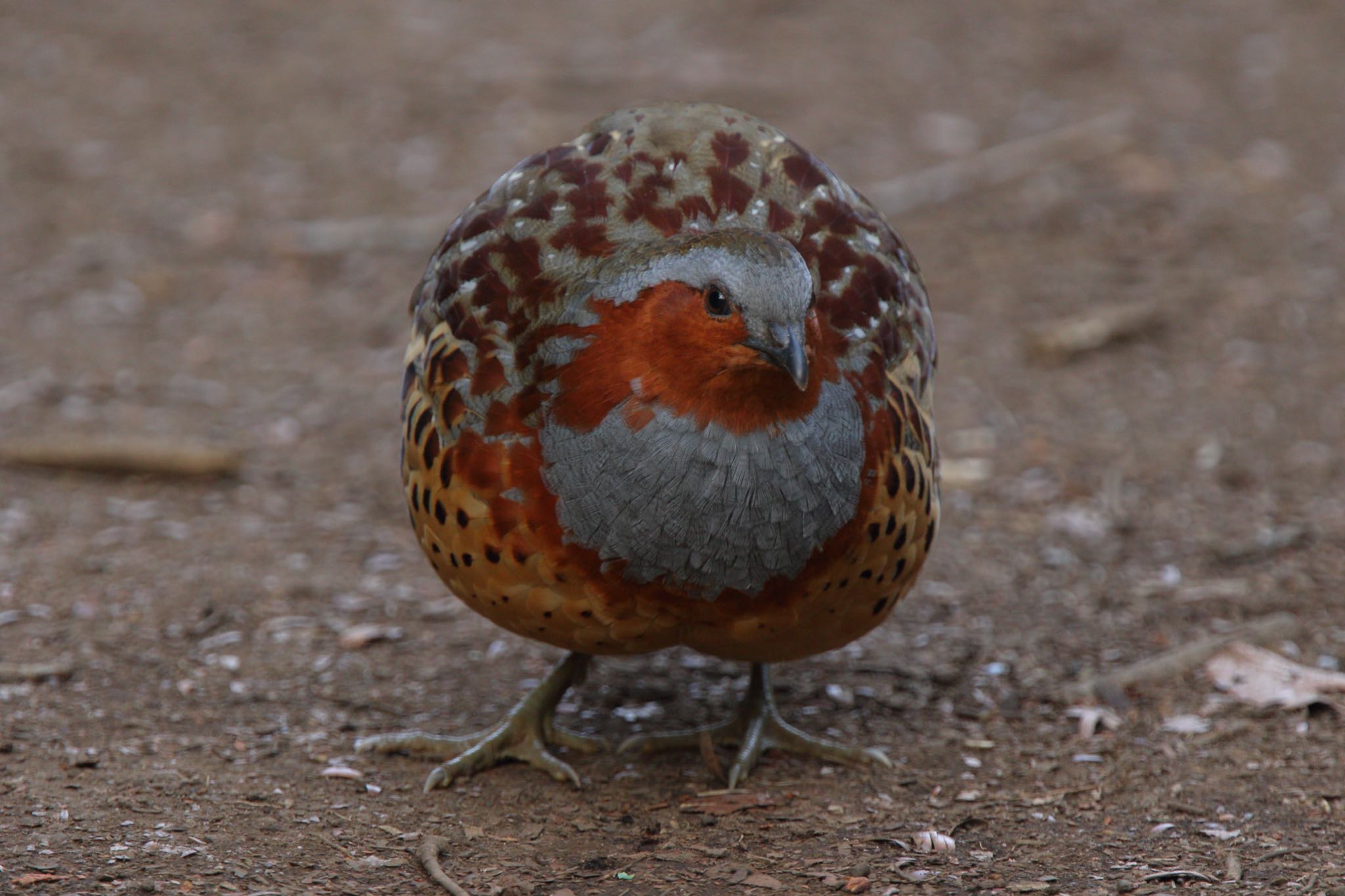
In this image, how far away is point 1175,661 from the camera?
5.15 meters

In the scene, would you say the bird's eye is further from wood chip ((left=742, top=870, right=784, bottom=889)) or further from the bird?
wood chip ((left=742, top=870, right=784, bottom=889))

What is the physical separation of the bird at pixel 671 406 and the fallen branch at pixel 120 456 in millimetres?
2282

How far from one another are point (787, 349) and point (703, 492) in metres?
0.47

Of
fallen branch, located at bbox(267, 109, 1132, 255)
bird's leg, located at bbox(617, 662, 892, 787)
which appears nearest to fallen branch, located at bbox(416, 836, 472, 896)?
bird's leg, located at bbox(617, 662, 892, 787)

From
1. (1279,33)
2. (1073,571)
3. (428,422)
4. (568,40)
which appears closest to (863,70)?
(568,40)

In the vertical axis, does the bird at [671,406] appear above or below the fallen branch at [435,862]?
above

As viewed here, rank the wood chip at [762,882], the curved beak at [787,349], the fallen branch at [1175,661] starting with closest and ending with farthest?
the curved beak at [787,349] < the wood chip at [762,882] < the fallen branch at [1175,661]

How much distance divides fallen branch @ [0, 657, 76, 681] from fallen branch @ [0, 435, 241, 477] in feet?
5.36

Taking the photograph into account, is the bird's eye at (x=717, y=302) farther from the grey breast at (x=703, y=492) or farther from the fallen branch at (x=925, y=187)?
the fallen branch at (x=925, y=187)

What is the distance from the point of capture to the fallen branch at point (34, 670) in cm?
490

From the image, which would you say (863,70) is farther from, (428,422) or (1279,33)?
(428,422)

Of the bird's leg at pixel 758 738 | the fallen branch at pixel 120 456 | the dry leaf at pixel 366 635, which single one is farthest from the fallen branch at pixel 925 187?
the bird's leg at pixel 758 738

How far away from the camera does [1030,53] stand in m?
11.0

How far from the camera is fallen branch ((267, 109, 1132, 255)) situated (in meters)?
8.78
